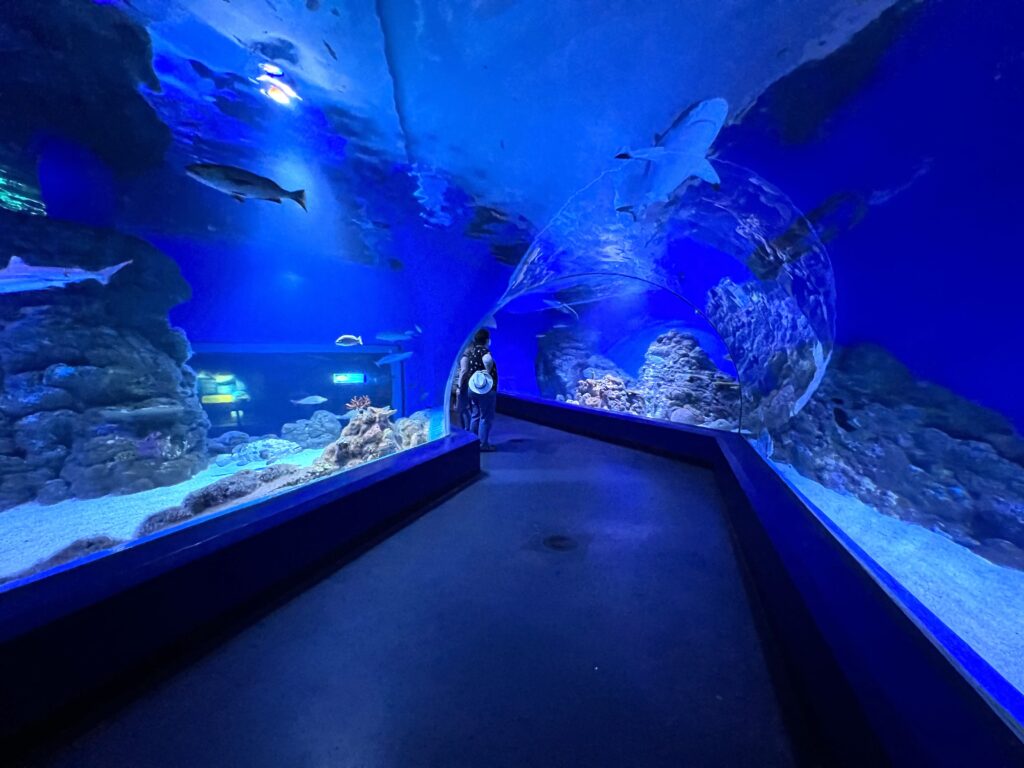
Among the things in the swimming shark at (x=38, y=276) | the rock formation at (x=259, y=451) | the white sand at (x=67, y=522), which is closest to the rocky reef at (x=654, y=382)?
the white sand at (x=67, y=522)

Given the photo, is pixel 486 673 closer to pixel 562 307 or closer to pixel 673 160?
pixel 673 160

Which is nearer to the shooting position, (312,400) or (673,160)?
(673,160)

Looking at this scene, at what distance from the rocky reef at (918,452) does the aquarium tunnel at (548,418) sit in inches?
1.5

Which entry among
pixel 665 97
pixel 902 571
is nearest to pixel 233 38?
pixel 665 97

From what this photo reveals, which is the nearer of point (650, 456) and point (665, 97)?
point (665, 97)

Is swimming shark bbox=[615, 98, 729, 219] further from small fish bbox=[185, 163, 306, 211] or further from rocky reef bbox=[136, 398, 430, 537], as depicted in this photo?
rocky reef bbox=[136, 398, 430, 537]

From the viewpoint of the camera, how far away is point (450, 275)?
6188 millimetres

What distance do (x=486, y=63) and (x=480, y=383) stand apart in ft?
10.7

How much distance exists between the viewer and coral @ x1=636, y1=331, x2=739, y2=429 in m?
10.4

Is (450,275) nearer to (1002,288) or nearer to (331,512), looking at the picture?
(331,512)

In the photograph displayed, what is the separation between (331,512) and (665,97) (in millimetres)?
4545

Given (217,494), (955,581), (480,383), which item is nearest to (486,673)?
(480,383)

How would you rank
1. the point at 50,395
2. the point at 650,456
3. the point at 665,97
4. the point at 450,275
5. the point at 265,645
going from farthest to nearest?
1. the point at 50,395
2. the point at 450,275
3. the point at 650,456
4. the point at 665,97
5. the point at 265,645

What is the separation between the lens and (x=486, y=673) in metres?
1.48
